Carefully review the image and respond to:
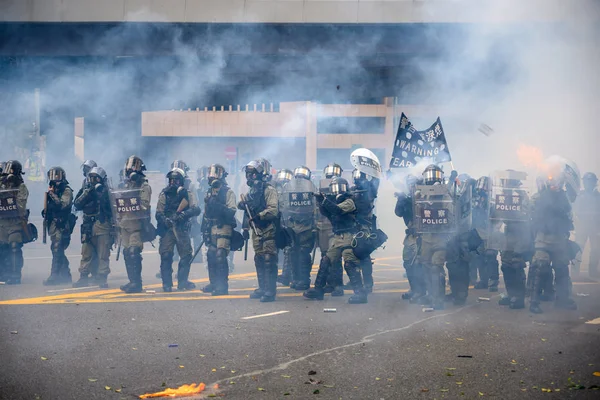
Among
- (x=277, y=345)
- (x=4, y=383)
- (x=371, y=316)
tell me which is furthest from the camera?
(x=371, y=316)

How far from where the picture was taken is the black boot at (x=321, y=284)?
375 inches

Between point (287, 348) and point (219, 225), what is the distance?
11.6ft

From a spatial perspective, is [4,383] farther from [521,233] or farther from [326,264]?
[521,233]

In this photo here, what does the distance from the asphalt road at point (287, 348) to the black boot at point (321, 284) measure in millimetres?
185

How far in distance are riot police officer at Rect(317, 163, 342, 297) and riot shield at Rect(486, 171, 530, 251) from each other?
215 cm

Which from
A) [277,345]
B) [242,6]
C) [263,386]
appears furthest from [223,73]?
[263,386]

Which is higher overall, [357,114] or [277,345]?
[357,114]

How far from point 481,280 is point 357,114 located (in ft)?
82.6

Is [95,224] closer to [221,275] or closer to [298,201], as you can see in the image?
[221,275]

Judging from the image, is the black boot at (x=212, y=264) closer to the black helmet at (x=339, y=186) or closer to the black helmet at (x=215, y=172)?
the black helmet at (x=215, y=172)

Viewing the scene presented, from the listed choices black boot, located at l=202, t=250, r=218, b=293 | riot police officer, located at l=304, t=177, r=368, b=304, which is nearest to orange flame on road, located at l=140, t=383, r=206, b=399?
riot police officer, located at l=304, t=177, r=368, b=304

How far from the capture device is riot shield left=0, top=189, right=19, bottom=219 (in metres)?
10.8

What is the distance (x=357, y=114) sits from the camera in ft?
116

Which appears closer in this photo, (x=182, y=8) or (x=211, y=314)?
(x=211, y=314)
